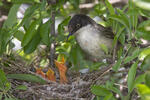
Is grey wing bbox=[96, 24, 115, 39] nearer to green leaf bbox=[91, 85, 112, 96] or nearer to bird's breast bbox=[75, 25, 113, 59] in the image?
bird's breast bbox=[75, 25, 113, 59]

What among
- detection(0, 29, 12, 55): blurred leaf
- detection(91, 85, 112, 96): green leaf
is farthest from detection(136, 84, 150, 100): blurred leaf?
detection(0, 29, 12, 55): blurred leaf

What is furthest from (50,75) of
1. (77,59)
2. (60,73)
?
(77,59)

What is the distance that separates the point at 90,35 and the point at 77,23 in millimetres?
256

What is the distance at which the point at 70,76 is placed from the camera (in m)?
3.89

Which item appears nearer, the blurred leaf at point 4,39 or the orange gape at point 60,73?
the blurred leaf at point 4,39

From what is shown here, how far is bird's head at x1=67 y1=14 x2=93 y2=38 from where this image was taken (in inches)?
154

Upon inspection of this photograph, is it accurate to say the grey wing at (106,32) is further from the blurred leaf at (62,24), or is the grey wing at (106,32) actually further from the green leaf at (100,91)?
the green leaf at (100,91)

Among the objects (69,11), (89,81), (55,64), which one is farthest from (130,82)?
(69,11)

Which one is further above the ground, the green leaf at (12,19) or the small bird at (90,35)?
the green leaf at (12,19)

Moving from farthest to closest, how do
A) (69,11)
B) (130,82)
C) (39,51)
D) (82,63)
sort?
1. (69,11)
2. (39,51)
3. (82,63)
4. (130,82)

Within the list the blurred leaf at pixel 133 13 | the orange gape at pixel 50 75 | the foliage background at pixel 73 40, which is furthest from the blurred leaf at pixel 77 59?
the blurred leaf at pixel 133 13

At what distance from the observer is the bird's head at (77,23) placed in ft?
12.9

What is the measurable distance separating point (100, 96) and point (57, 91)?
0.73 metres

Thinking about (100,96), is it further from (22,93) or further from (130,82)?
(22,93)
